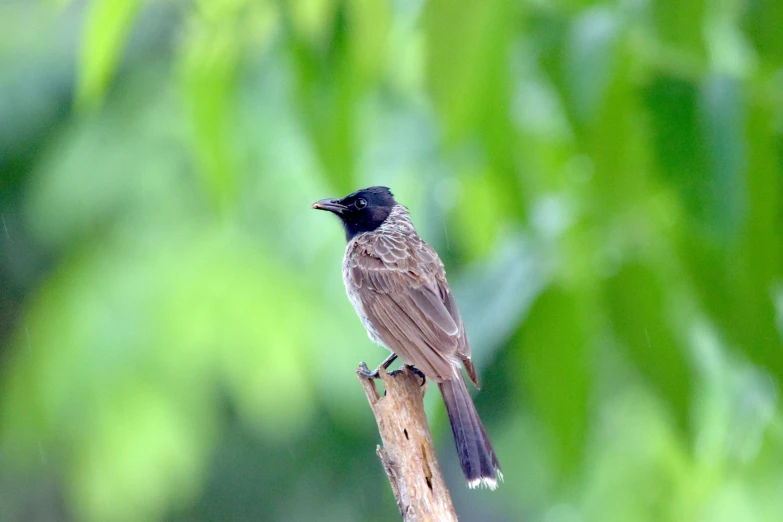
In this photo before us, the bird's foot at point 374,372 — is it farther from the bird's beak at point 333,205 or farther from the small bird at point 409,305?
the bird's beak at point 333,205

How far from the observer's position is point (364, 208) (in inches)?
109

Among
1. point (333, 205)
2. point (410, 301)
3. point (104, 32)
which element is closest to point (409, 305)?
point (410, 301)

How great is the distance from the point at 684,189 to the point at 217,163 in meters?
0.94

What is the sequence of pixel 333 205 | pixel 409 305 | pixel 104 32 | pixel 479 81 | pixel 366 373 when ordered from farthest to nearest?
1. pixel 333 205
2. pixel 409 305
3. pixel 366 373
4. pixel 479 81
5. pixel 104 32

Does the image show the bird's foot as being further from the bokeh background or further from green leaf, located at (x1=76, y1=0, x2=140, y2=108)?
green leaf, located at (x1=76, y1=0, x2=140, y2=108)

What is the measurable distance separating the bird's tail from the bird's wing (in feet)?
0.37

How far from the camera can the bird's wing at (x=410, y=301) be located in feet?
7.01

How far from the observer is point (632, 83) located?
182 centimetres

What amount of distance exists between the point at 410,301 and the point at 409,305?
0.06 ft

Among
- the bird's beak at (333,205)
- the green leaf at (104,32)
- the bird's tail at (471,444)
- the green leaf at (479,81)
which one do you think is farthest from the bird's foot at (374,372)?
the green leaf at (104,32)

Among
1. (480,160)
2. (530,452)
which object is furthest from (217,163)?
(530,452)

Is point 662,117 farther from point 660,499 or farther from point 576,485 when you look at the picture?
point 660,499

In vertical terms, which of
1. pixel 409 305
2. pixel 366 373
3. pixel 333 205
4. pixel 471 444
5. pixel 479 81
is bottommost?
pixel 471 444

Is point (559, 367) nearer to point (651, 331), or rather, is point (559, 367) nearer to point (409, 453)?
point (651, 331)
